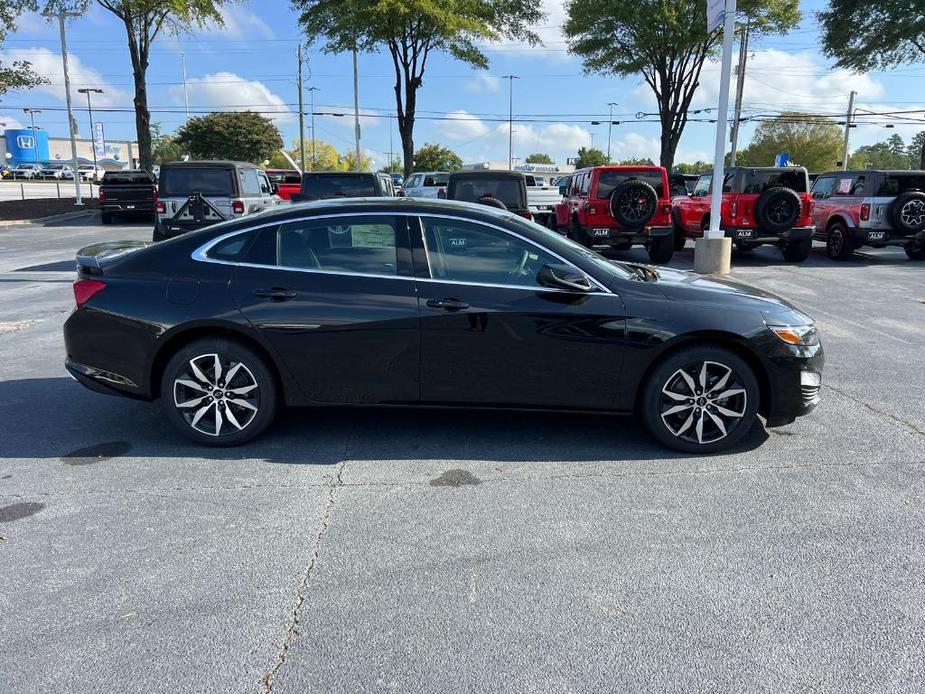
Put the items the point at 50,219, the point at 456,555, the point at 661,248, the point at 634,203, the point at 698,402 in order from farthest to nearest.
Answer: the point at 50,219 → the point at 661,248 → the point at 634,203 → the point at 698,402 → the point at 456,555

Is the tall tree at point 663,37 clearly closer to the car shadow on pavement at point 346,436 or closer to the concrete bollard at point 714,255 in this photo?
the concrete bollard at point 714,255

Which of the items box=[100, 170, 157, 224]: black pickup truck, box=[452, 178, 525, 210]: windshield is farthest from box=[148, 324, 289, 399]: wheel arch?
Answer: box=[100, 170, 157, 224]: black pickup truck

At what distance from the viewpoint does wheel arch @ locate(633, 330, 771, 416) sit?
14.1 ft

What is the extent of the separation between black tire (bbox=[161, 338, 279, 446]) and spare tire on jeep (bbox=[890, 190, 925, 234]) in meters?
14.2

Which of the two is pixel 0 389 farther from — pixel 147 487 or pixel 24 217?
pixel 24 217

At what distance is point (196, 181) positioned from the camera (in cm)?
1316

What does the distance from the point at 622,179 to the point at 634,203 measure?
0.65 m

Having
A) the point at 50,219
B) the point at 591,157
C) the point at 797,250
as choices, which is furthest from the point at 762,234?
the point at 591,157

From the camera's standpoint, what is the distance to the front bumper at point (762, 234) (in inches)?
555

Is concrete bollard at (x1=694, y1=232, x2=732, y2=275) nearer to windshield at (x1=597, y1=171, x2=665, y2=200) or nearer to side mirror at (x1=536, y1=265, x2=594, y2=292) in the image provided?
windshield at (x1=597, y1=171, x2=665, y2=200)

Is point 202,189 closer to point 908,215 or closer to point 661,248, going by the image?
point 661,248

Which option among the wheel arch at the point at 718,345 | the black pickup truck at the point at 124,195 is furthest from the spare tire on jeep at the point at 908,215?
the black pickup truck at the point at 124,195

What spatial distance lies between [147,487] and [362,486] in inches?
47.9

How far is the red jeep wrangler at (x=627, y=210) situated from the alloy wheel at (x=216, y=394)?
411 inches
